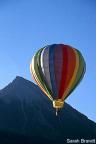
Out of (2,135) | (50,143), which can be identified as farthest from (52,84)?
(50,143)

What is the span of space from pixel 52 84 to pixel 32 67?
4.69 m

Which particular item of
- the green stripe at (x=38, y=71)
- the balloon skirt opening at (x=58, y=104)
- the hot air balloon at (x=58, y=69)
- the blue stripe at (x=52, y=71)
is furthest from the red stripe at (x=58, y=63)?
the balloon skirt opening at (x=58, y=104)

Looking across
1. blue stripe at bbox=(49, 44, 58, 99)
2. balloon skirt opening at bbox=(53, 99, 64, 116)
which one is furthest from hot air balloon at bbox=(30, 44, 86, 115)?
balloon skirt opening at bbox=(53, 99, 64, 116)

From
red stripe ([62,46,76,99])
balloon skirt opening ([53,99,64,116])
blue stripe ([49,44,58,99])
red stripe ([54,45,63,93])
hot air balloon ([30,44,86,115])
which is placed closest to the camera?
balloon skirt opening ([53,99,64,116])

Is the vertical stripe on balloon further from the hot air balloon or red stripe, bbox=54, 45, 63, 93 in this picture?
red stripe, bbox=54, 45, 63, 93

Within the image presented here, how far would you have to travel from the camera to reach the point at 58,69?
66.4m

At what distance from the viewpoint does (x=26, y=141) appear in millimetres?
177375

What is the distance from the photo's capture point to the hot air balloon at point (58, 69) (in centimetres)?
6525

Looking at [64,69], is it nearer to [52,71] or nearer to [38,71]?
[52,71]

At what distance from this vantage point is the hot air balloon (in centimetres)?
6525

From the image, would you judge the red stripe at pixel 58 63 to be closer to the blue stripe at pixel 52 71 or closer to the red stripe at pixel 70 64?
the blue stripe at pixel 52 71

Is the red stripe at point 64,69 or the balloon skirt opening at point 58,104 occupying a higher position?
the red stripe at point 64,69

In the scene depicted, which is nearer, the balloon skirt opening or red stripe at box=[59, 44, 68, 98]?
the balloon skirt opening

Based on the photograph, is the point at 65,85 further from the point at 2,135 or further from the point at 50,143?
the point at 50,143
